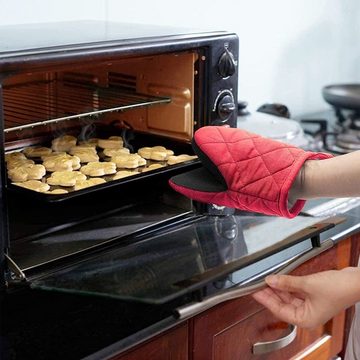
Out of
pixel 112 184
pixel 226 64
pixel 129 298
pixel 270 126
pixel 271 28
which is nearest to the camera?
pixel 129 298

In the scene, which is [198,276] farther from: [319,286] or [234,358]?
[234,358]

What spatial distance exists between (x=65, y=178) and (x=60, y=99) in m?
0.28

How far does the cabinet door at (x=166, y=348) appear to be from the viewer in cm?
103

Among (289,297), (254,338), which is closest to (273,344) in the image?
(254,338)

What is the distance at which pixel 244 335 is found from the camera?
1.23 metres

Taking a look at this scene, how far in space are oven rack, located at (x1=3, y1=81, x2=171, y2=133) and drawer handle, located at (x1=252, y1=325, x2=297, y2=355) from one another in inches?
18.1

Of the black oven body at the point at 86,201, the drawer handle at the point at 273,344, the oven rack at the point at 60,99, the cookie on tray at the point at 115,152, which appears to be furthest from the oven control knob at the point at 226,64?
the drawer handle at the point at 273,344

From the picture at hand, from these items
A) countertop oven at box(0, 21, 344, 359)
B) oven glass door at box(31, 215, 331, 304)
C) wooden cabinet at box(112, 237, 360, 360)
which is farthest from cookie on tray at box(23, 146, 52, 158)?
wooden cabinet at box(112, 237, 360, 360)

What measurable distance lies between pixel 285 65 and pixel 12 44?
1.35m

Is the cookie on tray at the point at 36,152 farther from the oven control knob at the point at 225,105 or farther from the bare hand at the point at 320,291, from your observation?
the bare hand at the point at 320,291

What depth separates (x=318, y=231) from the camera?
112cm

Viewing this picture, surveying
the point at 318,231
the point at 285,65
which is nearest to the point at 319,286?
the point at 318,231

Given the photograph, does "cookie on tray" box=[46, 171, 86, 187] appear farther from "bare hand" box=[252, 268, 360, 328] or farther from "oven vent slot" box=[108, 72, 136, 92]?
"bare hand" box=[252, 268, 360, 328]

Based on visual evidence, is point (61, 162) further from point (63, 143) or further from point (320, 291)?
point (320, 291)
